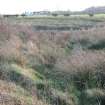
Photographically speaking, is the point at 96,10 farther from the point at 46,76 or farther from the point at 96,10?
the point at 46,76

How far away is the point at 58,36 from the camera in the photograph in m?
32.3

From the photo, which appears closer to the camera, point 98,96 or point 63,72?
point 98,96

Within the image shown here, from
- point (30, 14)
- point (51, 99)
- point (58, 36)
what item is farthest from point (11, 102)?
point (30, 14)

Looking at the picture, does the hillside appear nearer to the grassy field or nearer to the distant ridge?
the distant ridge

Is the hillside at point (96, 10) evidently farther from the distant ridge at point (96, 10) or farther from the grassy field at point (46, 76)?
the grassy field at point (46, 76)

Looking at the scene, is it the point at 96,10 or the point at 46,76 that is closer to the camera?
the point at 46,76

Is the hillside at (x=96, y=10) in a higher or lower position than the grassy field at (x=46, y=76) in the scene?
lower

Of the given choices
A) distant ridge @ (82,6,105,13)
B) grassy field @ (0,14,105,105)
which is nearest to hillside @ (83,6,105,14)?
distant ridge @ (82,6,105,13)

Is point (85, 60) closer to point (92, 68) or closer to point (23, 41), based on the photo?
point (92, 68)

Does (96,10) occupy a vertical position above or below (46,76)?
below

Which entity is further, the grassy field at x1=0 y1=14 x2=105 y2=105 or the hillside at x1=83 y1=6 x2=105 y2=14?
the hillside at x1=83 y1=6 x2=105 y2=14

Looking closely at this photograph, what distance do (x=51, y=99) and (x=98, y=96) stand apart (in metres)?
1.97

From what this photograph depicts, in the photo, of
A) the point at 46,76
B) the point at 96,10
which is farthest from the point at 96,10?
the point at 46,76

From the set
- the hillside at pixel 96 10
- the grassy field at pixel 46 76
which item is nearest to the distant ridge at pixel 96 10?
the hillside at pixel 96 10
